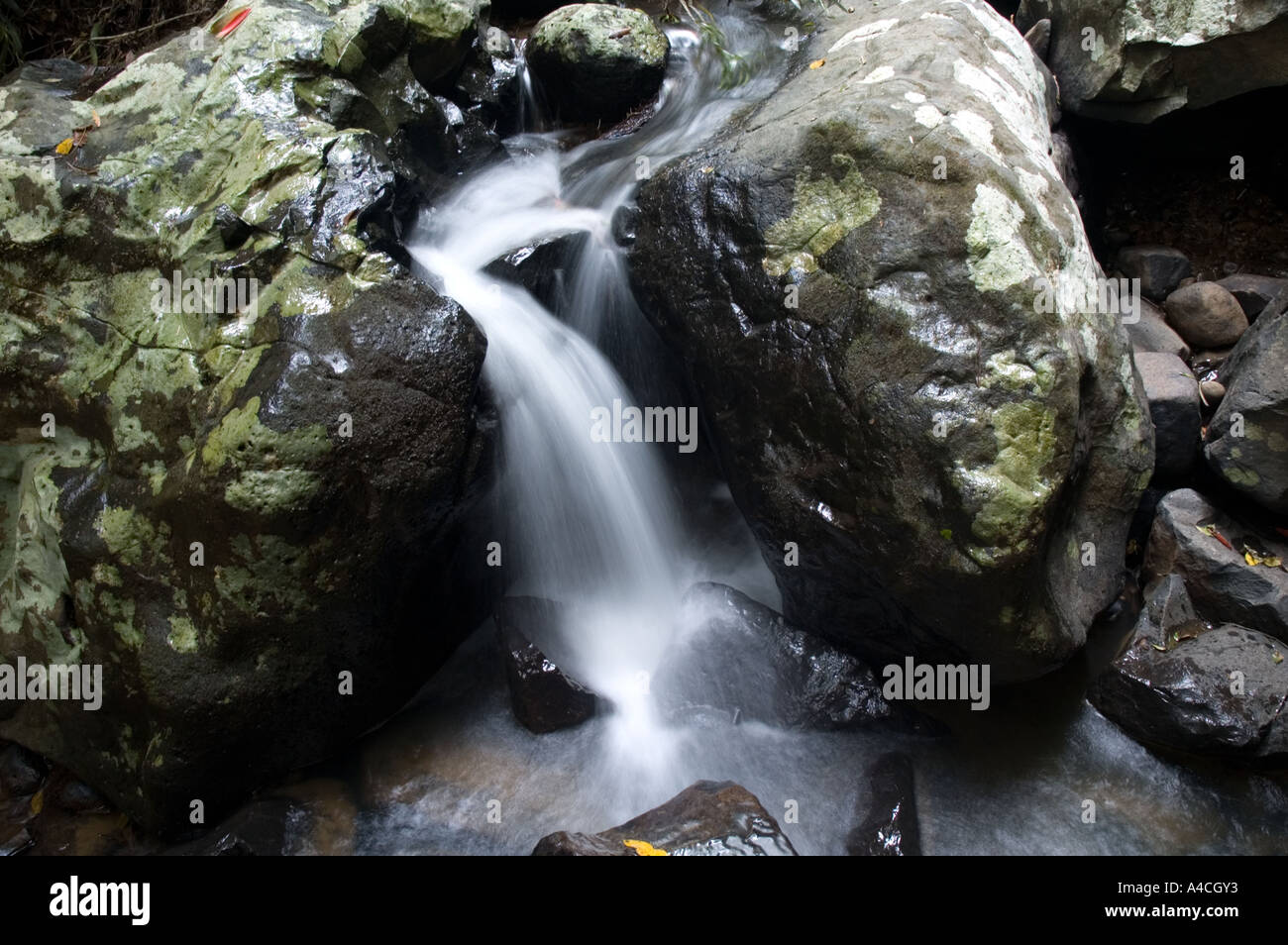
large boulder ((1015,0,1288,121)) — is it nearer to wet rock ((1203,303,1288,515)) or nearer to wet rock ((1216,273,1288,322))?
wet rock ((1216,273,1288,322))

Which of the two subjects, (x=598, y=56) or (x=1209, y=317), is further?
(x=1209, y=317)

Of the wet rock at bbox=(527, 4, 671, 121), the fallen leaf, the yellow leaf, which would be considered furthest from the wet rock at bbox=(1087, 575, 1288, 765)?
the fallen leaf

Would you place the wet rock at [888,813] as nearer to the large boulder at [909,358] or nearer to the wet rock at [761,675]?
the wet rock at [761,675]

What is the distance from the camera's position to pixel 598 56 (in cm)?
559

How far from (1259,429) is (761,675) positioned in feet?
9.73

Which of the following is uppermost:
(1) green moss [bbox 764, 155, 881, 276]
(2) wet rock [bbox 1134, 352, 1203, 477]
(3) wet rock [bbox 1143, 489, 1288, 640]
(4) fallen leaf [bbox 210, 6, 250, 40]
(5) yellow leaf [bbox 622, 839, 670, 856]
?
(4) fallen leaf [bbox 210, 6, 250, 40]

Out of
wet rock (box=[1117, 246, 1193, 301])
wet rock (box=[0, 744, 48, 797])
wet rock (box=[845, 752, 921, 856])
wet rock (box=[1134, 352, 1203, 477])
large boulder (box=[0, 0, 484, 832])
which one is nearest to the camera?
large boulder (box=[0, 0, 484, 832])

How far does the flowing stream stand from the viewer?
4051mm

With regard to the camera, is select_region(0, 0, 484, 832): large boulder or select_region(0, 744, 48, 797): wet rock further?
select_region(0, 744, 48, 797): wet rock

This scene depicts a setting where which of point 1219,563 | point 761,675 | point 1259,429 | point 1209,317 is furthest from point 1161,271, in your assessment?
point 761,675

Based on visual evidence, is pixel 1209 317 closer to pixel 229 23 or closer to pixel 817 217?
pixel 817 217

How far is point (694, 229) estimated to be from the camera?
4297 millimetres

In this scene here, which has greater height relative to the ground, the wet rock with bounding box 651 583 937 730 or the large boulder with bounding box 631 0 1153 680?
the large boulder with bounding box 631 0 1153 680

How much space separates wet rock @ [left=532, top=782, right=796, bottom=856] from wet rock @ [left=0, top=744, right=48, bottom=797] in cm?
271
